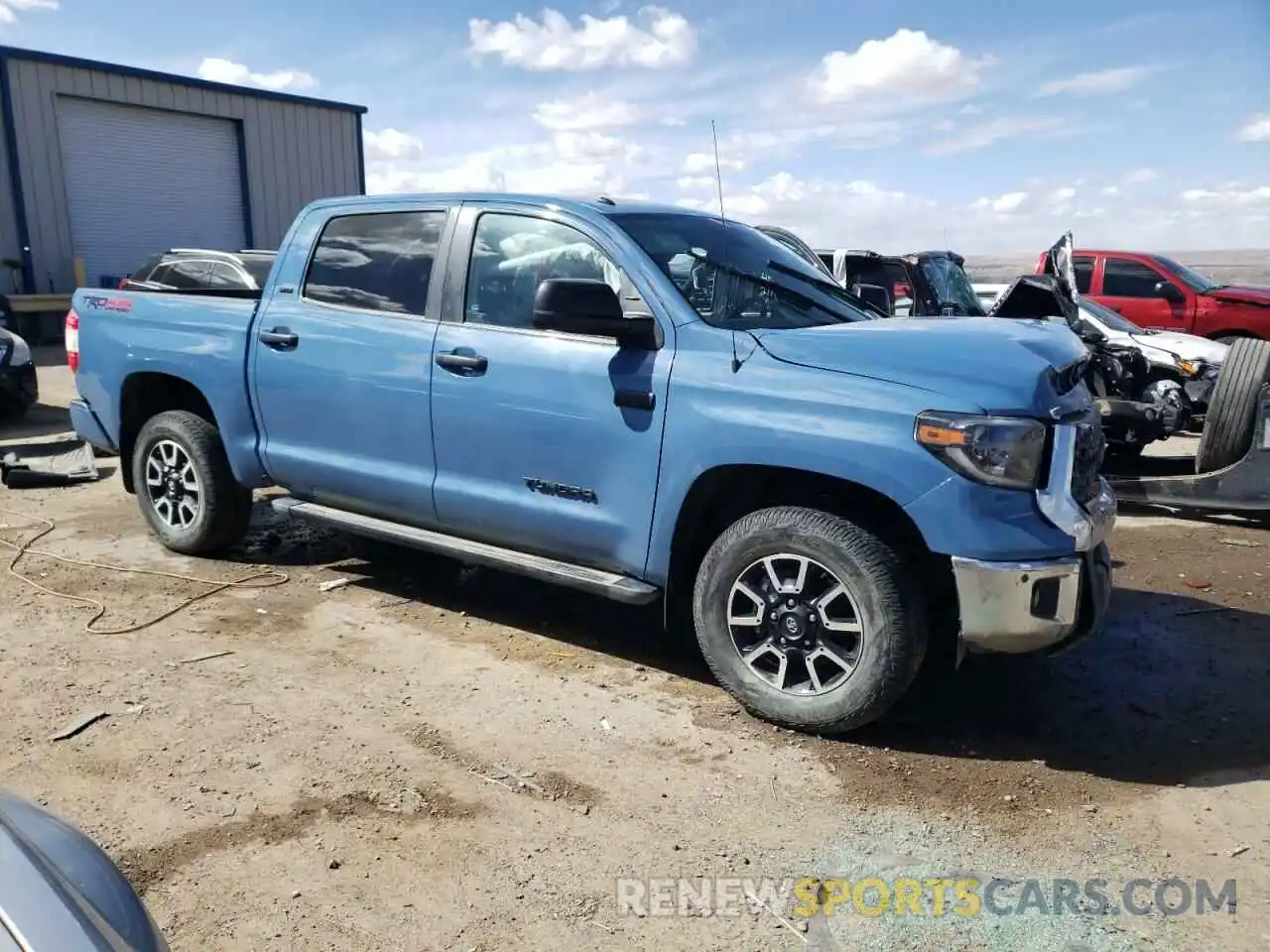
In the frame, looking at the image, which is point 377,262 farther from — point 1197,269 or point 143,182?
point 1197,269

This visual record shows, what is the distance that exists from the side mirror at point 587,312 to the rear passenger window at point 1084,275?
37.5 feet

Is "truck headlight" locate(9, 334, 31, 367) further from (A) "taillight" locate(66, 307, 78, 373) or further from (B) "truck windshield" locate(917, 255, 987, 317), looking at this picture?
(B) "truck windshield" locate(917, 255, 987, 317)

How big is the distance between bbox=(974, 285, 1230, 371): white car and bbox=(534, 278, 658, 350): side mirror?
7065mm

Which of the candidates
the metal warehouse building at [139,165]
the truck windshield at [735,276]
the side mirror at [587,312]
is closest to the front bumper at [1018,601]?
the truck windshield at [735,276]

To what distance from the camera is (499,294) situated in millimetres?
4352

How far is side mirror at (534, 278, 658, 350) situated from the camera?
3754 millimetres

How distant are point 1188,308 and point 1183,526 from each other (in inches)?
289

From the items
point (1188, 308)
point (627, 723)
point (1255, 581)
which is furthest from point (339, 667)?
point (1188, 308)

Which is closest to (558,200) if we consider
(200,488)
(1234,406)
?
(200,488)

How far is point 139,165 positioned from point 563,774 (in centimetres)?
2149

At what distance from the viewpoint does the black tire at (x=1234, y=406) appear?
610 centimetres

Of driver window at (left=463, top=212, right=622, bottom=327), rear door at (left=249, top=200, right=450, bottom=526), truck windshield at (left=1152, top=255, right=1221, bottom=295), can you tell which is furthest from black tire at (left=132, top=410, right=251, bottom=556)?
truck windshield at (left=1152, top=255, right=1221, bottom=295)

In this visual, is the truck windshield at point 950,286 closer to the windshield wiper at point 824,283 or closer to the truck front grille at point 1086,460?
the windshield wiper at point 824,283

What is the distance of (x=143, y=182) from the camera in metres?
21.1
